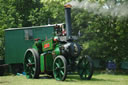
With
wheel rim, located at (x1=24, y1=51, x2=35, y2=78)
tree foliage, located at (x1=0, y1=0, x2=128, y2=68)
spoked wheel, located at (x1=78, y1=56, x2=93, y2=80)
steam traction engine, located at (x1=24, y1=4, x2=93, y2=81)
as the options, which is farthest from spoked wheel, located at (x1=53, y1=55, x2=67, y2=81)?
tree foliage, located at (x1=0, y1=0, x2=128, y2=68)

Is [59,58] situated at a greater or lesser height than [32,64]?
greater

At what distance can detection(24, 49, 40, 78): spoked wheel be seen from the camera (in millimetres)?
12109

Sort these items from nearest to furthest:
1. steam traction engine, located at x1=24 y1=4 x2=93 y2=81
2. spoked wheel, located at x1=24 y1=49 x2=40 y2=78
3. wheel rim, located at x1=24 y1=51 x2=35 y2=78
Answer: steam traction engine, located at x1=24 y1=4 x2=93 y2=81 → spoked wheel, located at x1=24 y1=49 x2=40 y2=78 → wheel rim, located at x1=24 y1=51 x2=35 y2=78

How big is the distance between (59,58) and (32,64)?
7.03ft

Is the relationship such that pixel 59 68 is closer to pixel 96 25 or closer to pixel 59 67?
pixel 59 67

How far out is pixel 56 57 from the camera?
35.9 ft

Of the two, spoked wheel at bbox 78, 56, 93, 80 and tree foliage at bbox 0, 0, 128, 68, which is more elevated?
tree foliage at bbox 0, 0, 128, 68

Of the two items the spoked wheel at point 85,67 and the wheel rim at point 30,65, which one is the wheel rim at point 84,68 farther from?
the wheel rim at point 30,65

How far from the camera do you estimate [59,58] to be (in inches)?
425

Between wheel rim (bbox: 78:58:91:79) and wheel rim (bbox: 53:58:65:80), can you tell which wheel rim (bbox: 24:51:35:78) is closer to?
wheel rim (bbox: 53:58:65:80)

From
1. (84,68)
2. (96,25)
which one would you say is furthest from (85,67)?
(96,25)

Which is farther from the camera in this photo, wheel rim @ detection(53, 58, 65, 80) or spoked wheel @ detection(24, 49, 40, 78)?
spoked wheel @ detection(24, 49, 40, 78)

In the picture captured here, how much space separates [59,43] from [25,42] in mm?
5790

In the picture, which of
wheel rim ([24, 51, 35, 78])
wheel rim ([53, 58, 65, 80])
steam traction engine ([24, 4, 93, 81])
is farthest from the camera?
wheel rim ([24, 51, 35, 78])
